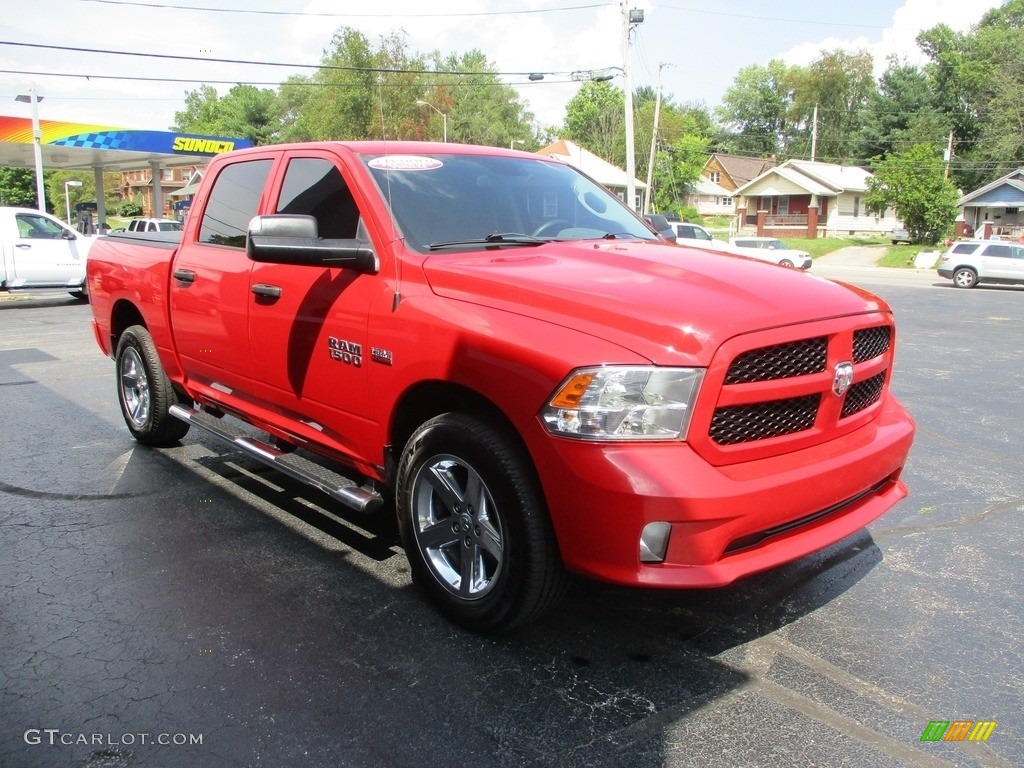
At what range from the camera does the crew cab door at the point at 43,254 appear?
51.6ft

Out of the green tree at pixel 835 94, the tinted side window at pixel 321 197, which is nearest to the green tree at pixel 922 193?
the green tree at pixel 835 94

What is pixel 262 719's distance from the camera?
2.72m

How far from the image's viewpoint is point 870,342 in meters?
3.35

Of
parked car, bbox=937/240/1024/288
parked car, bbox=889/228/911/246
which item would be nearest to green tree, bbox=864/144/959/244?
parked car, bbox=889/228/911/246

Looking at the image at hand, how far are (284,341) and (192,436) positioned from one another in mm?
2680

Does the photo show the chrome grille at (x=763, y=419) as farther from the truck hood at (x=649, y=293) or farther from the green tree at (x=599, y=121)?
the green tree at (x=599, y=121)

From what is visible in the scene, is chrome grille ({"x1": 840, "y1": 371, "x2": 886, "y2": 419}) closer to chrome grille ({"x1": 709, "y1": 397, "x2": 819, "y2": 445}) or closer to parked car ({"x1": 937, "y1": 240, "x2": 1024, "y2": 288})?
chrome grille ({"x1": 709, "y1": 397, "x2": 819, "y2": 445})

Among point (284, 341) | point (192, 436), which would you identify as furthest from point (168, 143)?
point (284, 341)

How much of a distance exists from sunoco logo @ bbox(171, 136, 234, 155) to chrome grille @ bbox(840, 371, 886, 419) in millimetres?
30213

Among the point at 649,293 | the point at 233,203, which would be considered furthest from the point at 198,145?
the point at 649,293

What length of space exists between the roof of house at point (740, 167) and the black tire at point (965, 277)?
63147 mm

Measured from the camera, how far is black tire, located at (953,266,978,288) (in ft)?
85.3

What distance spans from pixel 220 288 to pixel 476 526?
2.29m

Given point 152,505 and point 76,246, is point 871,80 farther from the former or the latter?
point 152,505
